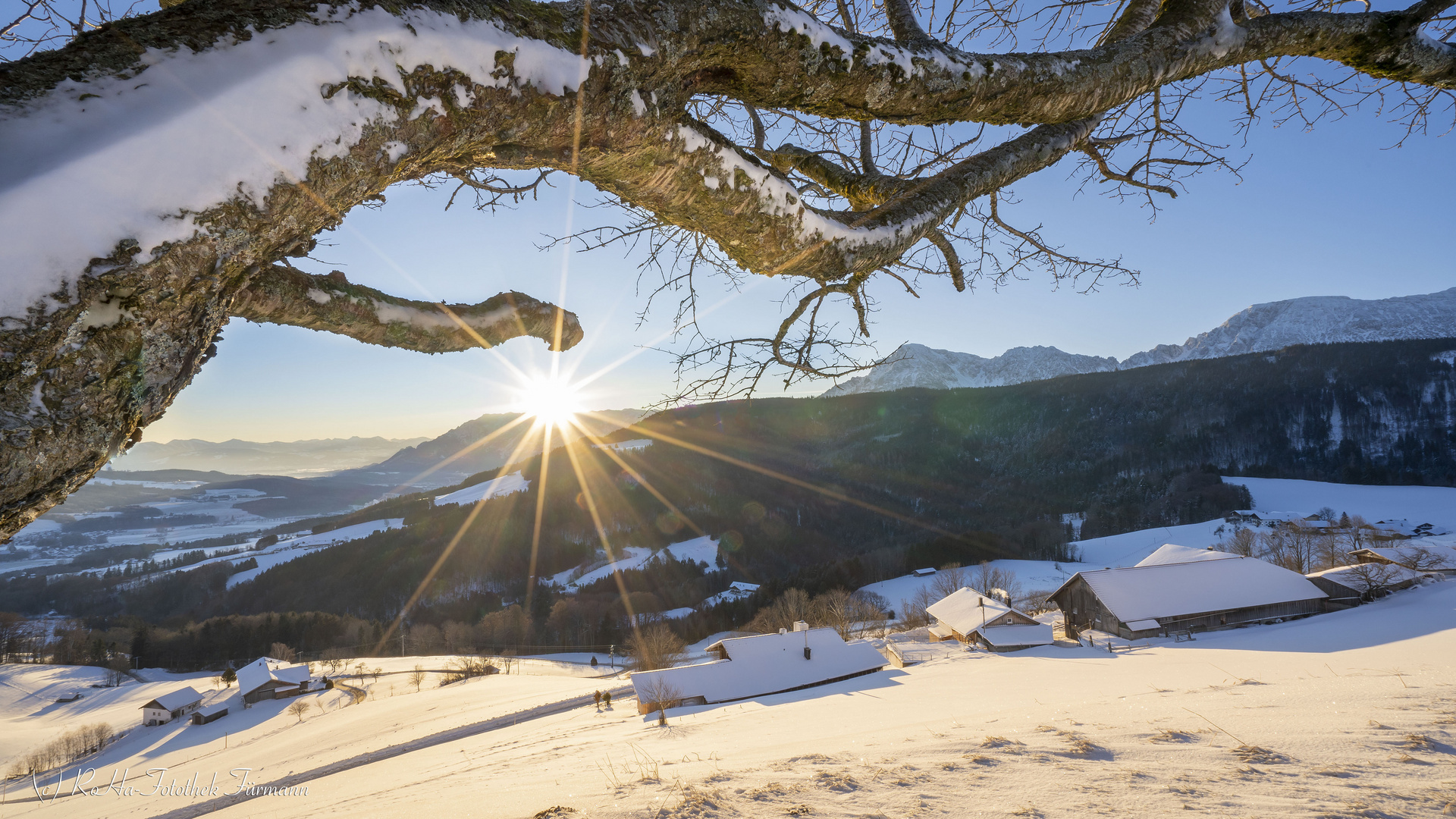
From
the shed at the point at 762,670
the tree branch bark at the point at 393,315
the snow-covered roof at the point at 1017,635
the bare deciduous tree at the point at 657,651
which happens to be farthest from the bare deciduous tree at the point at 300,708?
the tree branch bark at the point at 393,315

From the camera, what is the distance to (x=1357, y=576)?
86.7 feet

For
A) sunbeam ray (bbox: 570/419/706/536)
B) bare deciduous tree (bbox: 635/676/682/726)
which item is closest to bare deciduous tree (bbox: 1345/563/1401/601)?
bare deciduous tree (bbox: 635/676/682/726)

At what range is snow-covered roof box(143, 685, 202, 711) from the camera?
121 feet

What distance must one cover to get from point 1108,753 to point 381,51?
5.08 meters

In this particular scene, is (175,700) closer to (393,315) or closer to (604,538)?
(393,315)

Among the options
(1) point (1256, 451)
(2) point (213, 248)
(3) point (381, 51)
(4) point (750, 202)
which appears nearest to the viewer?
(2) point (213, 248)

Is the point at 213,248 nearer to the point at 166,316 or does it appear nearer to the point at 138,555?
the point at 166,316

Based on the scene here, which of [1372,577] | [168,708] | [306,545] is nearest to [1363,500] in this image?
[1372,577]

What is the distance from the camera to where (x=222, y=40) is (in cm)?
120

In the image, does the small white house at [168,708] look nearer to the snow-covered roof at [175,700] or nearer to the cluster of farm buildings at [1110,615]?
the snow-covered roof at [175,700]

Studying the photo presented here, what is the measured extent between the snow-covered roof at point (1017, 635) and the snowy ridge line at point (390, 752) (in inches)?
657

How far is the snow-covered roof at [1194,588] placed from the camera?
24.9 metres

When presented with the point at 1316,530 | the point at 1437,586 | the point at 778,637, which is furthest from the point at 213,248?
the point at 1316,530

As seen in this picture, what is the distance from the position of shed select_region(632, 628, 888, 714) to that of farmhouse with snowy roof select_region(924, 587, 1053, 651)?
19.3ft
